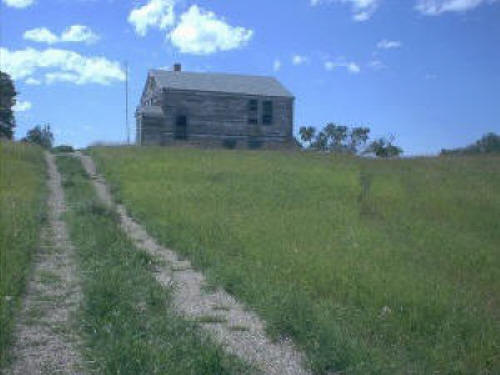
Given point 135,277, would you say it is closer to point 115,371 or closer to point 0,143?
point 115,371

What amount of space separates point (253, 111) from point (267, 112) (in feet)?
3.41

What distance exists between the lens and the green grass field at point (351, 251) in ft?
25.1

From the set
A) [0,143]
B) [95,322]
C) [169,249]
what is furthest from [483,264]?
[0,143]

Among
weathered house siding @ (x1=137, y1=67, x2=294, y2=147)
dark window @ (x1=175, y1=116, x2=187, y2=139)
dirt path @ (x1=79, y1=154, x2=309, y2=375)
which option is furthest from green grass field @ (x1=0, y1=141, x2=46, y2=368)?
dark window @ (x1=175, y1=116, x2=187, y2=139)

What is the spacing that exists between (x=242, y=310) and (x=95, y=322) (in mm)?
2102

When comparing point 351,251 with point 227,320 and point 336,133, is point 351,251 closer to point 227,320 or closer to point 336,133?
point 227,320

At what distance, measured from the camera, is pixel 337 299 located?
9.45m

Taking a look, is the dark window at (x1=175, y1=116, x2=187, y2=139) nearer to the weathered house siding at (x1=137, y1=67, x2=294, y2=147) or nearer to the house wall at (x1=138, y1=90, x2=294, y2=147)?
the weathered house siding at (x1=137, y1=67, x2=294, y2=147)

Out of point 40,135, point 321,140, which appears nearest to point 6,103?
point 40,135

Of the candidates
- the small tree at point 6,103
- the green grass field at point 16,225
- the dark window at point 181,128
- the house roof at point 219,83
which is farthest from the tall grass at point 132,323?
the small tree at point 6,103

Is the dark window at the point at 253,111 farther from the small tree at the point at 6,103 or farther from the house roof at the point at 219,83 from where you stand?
the small tree at the point at 6,103

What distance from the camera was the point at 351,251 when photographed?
41.6 feet

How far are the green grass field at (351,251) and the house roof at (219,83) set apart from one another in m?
19.0

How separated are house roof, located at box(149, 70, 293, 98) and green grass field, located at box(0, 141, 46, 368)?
18.0 metres
